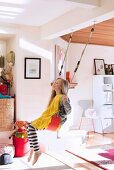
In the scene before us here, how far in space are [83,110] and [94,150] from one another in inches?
89.5

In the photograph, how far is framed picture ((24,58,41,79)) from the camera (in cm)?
534

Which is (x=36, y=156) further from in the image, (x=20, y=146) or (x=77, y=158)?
(x=77, y=158)

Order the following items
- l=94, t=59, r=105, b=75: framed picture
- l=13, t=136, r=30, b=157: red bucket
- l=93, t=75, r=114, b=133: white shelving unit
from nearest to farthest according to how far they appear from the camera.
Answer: l=13, t=136, r=30, b=157: red bucket → l=93, t=75, r=114, b=133: white shelving unit → l=94, t=59, r=105, b=75: framed picture

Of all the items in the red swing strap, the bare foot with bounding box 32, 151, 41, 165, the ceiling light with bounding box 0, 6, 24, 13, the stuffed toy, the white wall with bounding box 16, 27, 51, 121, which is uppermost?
the ceiling light with bounding box 0, 6, 24, 13

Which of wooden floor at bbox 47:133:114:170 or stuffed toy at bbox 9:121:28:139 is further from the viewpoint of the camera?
stuffed toy at bbox 9:121:28:139

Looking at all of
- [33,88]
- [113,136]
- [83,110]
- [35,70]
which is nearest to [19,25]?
[35,70]

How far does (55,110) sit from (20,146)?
133cm

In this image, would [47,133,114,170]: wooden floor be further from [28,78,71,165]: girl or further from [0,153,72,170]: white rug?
[28,78,71,165]: girl

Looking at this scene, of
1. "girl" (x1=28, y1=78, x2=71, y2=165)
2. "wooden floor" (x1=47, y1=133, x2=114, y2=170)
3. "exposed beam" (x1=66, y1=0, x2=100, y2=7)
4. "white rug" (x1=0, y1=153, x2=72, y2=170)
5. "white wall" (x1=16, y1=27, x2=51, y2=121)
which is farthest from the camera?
"white wall" (x1=16, y1=27, x2=51, y2=121)

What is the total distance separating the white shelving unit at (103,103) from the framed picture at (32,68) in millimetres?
2434

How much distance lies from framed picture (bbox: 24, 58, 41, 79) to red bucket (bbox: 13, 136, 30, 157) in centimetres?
127

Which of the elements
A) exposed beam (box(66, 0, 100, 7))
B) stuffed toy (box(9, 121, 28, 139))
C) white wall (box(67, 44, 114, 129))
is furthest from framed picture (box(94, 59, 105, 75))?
exposed beam (box(66, 0, 100, 7))

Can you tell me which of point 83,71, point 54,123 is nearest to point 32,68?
point 54,123

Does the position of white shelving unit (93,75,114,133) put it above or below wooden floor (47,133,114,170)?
above
